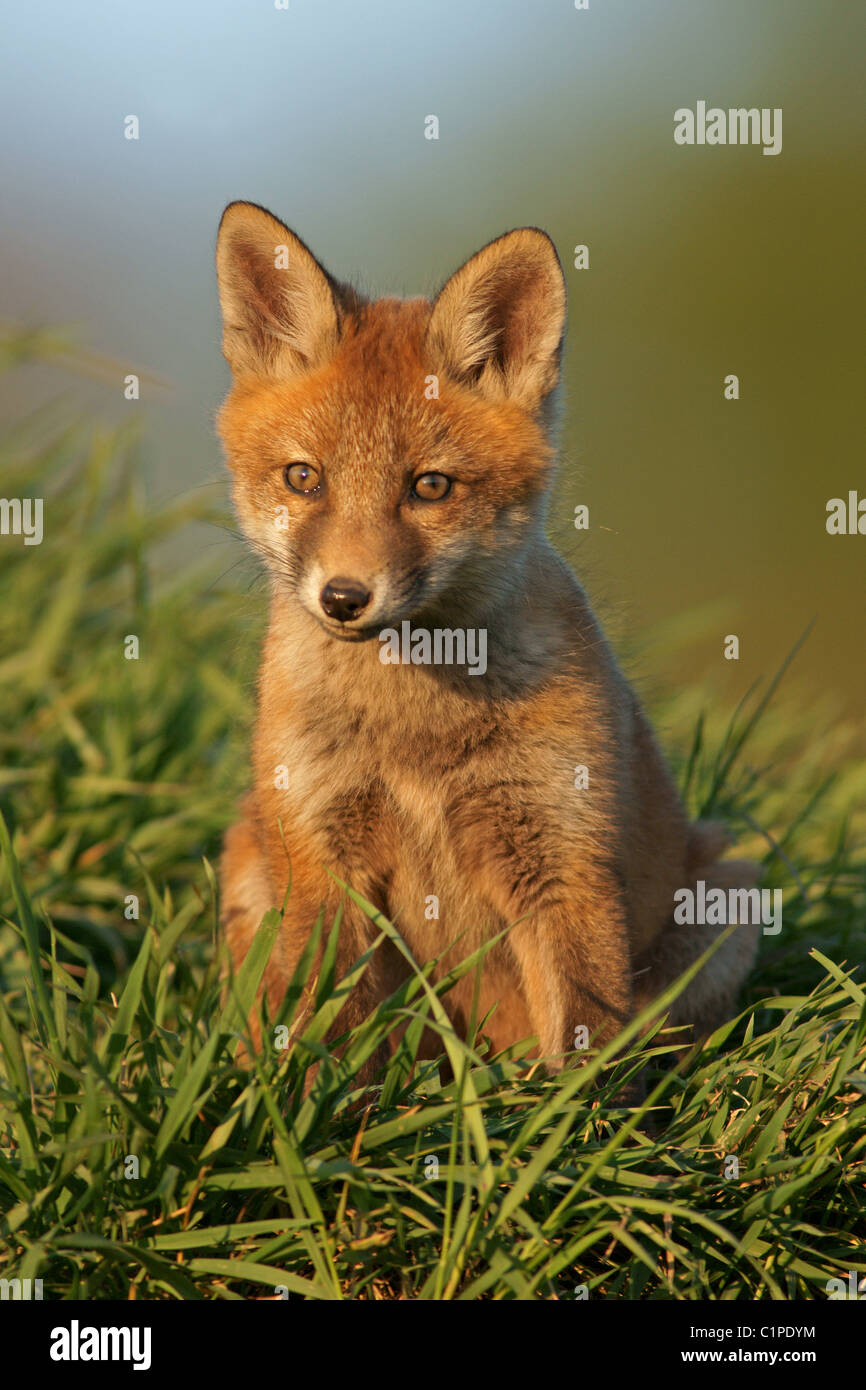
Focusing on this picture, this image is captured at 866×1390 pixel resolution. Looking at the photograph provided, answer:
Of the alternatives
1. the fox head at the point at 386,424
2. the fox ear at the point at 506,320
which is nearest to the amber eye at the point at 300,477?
the fox head at the point at 386,424

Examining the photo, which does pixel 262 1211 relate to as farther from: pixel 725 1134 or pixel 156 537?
pixel 156 537

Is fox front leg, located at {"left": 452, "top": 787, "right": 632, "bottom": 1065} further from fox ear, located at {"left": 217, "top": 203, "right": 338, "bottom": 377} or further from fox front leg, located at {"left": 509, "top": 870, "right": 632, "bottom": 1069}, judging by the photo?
fox ear, located at {"left": 217, "top": 203, "right": 338, "bottom": 377}

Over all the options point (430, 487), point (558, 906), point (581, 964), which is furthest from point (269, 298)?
point (581, 964)

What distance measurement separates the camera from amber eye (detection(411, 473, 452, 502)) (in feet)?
10.3

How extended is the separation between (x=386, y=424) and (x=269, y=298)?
2.17 feet

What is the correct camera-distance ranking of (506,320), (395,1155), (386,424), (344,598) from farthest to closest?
(506,320), (386,424), (344,598), (395,1155)

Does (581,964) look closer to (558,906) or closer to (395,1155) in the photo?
(558,906)

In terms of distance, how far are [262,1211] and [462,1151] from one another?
0.44 meters

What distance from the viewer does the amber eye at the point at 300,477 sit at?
3.18 metres

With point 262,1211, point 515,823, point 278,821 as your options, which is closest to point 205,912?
point 278,821

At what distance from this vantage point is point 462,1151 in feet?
8.88

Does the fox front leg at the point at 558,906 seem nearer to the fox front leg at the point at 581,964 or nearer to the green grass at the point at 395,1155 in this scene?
the fox front leg at the point at 581,964

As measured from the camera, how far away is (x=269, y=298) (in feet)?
11.5

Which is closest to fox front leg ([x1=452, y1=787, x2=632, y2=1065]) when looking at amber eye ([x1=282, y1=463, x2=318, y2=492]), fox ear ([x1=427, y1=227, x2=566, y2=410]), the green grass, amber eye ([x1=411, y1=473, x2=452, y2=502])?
the green grass
